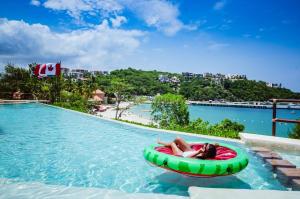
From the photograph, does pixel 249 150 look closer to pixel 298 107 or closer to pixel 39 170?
pixel 39 170

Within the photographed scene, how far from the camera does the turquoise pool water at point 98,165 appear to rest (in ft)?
17.3

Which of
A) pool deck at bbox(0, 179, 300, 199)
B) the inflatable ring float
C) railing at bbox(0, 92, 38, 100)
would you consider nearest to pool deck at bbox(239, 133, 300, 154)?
the inflatable ring float

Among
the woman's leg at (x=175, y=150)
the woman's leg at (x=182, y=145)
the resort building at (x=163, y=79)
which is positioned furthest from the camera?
the resort building at (x=163, y=79)

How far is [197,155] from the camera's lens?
5.14 m

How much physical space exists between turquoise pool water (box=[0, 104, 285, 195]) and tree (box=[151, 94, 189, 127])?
22.7 feet

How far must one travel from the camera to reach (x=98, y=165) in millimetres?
6383

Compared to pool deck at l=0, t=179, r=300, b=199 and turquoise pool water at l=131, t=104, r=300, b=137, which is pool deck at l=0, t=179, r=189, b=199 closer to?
pool deck at l=0, t=179, r=300, b=199

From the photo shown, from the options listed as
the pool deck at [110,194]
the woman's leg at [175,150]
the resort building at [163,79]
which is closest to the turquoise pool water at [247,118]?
the woman's leg at [175,150]

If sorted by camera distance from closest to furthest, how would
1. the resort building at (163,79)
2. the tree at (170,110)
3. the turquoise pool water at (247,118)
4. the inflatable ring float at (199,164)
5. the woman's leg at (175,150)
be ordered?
1. the inflatable ring float at (199,164)
2. the woman's leg at (175,150)
3. the tree at (170,110)
4. the turquoise pool water at (247,118)
5. the resort building at (163,79)

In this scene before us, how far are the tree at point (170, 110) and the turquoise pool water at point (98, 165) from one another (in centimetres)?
691

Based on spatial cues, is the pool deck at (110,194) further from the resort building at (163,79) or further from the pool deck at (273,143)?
the resort building at (163,79)

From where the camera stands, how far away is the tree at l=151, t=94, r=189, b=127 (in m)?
17.0

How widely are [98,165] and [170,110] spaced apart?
11.4 meters

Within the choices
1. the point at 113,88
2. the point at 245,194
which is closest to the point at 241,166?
the point at 245,194
